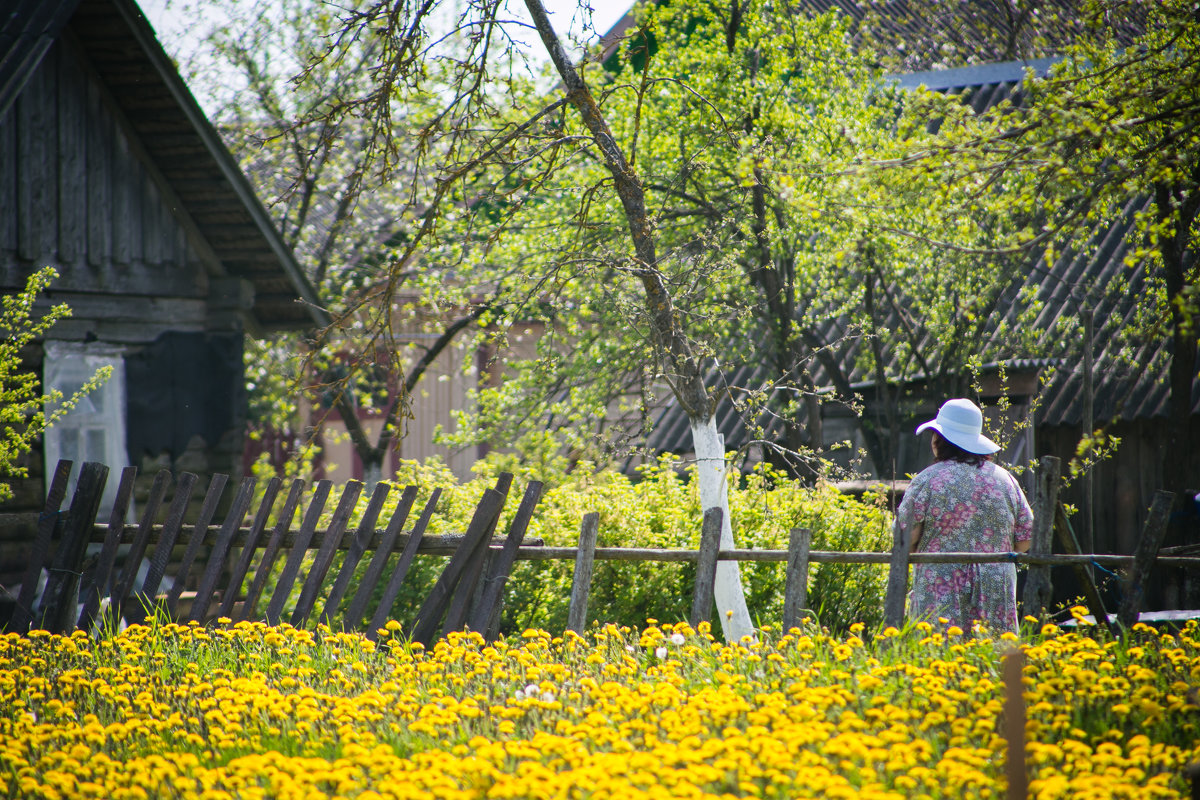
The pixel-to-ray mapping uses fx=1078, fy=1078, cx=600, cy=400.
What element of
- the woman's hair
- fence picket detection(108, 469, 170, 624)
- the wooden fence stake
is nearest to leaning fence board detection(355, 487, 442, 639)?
the wooden fence stake

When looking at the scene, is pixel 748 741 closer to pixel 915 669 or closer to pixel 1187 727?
pixel 915 669

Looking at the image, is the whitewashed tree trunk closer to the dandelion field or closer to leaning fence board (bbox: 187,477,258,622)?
the dandelion field

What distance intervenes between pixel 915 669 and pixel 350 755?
1.89 meters

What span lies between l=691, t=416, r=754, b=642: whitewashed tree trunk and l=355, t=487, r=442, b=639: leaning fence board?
58.9 inches

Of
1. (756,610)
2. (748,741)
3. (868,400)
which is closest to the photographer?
(748,741)

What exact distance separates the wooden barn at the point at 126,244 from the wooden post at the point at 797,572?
5428mm

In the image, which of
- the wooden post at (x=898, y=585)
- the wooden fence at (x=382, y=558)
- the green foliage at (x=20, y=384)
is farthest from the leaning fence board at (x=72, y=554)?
the wooden post at (x=898, y=585)

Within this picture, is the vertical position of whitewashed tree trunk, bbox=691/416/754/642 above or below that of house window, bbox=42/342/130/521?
below

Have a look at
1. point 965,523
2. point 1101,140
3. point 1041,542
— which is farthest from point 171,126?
point 1041,542

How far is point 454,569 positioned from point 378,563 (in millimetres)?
445

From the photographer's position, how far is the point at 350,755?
131 inches

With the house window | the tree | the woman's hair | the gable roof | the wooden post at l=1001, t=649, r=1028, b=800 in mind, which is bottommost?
the wooden post at l=1001, t=649, r=1028, b=800

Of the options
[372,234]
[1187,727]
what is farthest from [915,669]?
[372,234]

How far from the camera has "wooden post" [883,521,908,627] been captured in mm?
4840
